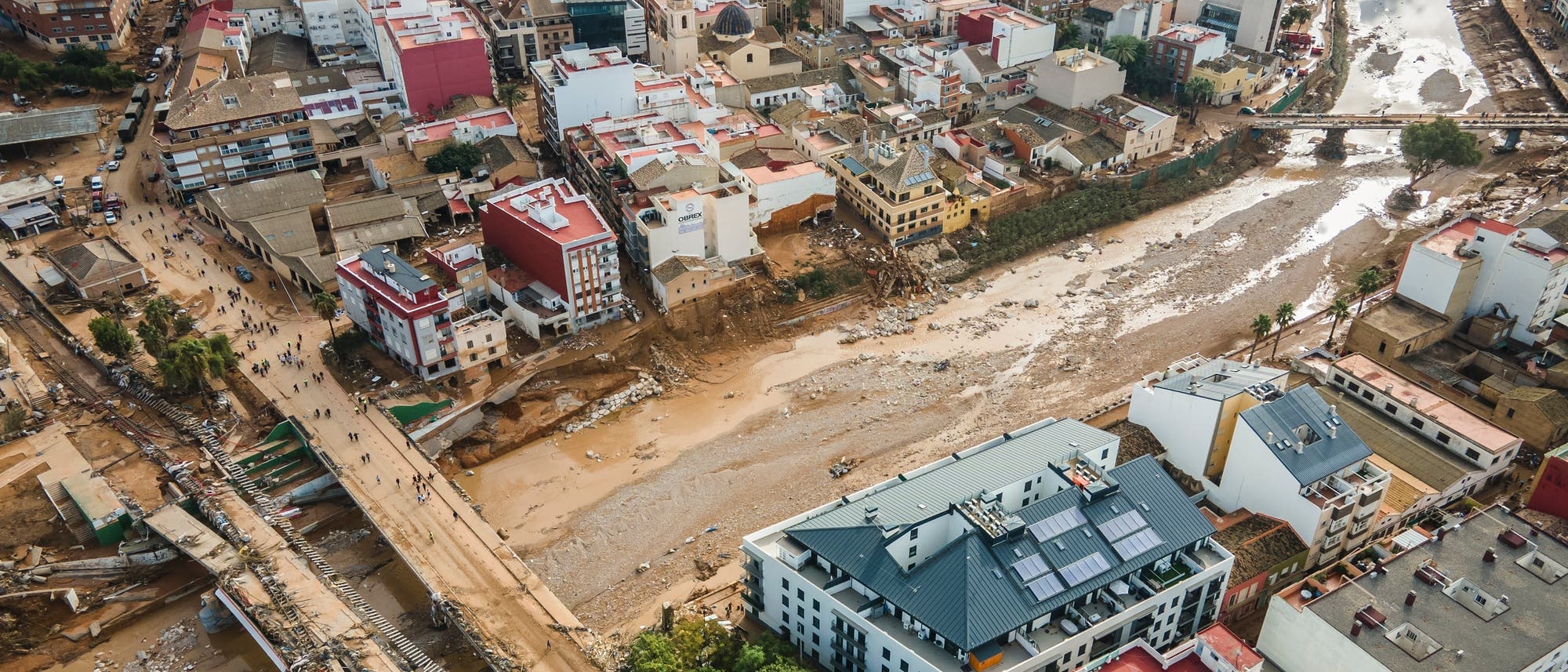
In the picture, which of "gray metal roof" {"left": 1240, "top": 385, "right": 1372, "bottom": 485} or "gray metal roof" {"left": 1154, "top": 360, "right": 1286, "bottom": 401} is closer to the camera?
"gray metal roof" {"left": 1240, "top": 385, "right": 1372, "bottom": 485}

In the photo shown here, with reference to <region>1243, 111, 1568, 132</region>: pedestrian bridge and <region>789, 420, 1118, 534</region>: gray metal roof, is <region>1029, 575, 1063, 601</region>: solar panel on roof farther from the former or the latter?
<region>1243, 111, 1568, 132</region>: pedestrian bridge

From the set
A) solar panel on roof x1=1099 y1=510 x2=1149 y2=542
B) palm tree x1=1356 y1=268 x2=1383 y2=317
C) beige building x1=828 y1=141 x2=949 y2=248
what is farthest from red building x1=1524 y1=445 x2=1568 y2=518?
beige building x1=828 y1=141 x2=949 y2=248

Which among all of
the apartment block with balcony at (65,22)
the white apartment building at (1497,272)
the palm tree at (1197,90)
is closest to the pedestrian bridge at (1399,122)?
the palm tree at (1197,90)

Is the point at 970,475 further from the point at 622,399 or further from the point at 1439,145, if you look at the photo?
the point at 1439,145

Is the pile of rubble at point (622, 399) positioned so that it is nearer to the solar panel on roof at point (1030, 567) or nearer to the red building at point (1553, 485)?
the solar panel on roof at point (1030, 567)

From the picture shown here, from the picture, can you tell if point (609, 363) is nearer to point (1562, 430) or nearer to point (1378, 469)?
point (1378, 469)

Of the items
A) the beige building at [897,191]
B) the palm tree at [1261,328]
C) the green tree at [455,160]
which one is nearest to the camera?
the palm tree at [1261,328]
